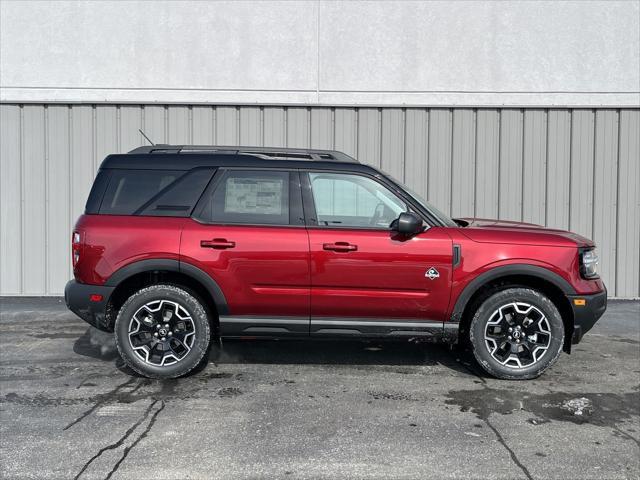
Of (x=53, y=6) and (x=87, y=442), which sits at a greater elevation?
(x=53, y=6)

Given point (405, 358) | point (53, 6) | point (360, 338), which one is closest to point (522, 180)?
point (405, 358)

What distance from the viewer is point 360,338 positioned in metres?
5.32

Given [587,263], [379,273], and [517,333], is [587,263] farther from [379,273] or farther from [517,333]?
[379,273]

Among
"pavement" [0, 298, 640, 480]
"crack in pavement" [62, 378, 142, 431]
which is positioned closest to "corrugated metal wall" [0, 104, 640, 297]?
"pavement" [0, 298, 640, 480]

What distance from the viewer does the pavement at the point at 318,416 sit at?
3592 millimetres

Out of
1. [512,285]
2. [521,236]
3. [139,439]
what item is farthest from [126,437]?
[521,236]

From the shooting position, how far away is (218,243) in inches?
205

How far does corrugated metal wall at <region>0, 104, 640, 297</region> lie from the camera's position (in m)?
9.52

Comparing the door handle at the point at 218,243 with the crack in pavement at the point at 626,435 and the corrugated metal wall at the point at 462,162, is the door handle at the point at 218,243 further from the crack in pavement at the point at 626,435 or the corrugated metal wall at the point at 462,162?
the corrugated metal wall at the point at 462,162

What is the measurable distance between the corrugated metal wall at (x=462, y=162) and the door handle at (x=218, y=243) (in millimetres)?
4652

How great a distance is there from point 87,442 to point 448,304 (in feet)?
9.37

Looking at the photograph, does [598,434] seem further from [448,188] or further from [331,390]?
[448,188]

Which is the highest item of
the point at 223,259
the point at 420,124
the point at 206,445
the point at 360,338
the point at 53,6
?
the point at 53,6

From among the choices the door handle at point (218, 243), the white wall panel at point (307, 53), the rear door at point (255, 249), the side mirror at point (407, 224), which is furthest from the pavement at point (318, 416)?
the white wall panel at point (307, 53)
